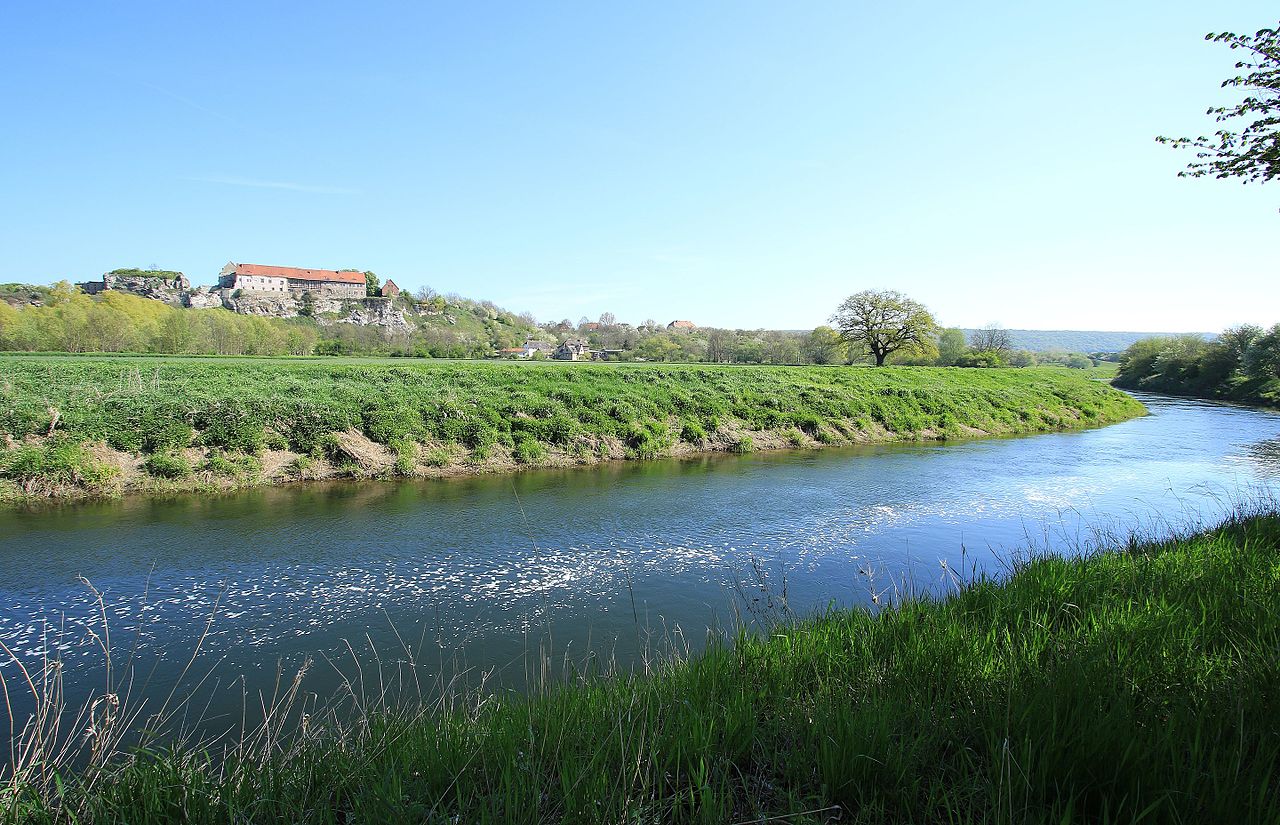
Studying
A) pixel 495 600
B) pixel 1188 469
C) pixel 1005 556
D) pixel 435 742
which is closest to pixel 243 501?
pixel 495 600

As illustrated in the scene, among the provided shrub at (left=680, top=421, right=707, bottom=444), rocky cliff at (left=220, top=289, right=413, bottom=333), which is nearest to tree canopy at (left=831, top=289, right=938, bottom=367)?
shrub at (left=680, top=421, right=707, bottom=444)

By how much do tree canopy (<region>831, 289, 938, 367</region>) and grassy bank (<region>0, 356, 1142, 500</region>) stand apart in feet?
73.0

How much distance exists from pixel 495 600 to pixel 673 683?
4.20m

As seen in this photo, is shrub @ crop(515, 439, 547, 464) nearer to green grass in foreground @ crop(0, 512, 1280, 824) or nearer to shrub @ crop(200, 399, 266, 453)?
shrub @ crop(200, 399, 266, 453)

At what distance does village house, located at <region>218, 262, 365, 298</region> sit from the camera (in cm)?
14588

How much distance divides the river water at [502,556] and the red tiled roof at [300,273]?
15621cm

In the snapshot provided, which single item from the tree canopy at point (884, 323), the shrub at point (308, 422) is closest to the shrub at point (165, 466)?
the shrub at point (308, 422)

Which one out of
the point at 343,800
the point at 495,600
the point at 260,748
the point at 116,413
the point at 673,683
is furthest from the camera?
Answer: the point at 116,413

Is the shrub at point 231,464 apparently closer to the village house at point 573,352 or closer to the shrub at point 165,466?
the shrub at point 165,466

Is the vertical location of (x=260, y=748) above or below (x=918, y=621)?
→ below

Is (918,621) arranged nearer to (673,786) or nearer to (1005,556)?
(673,786)

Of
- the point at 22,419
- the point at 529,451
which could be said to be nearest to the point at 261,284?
the point at 22,419

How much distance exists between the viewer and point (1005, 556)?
9.46 m

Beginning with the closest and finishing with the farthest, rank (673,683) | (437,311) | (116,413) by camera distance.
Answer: (673,683), (116,413), (437,311)
